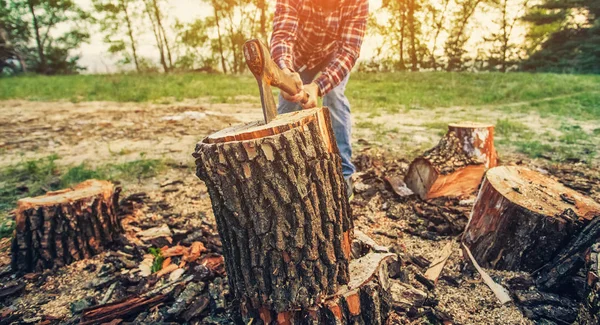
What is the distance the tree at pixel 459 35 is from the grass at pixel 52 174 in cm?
2489

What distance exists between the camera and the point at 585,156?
4910 mm

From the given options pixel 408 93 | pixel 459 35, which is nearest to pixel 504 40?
pixel 459 35

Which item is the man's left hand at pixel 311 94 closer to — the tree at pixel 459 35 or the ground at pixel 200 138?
the ground at pixel 200 138

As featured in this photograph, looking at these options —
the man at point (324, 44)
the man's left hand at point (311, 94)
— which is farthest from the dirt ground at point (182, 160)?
the man's left hand at point (311, 94)

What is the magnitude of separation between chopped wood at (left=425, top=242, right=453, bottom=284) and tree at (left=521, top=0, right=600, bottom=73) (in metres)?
25.7

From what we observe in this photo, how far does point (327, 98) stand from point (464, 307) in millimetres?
2027

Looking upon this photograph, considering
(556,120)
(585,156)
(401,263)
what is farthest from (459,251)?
(556,120)

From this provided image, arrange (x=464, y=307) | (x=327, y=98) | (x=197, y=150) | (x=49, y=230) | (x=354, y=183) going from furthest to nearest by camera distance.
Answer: (x=354, y=183) → (x=327, y=98) → (x=49, y=230) → (x=464, y=307) → (x=197, y=150)

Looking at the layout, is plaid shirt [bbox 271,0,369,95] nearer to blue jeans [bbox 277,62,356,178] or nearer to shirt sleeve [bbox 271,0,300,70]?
shirt sleeve [bbox 271,0,300,70]

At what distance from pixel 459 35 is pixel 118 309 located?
96.0 ft

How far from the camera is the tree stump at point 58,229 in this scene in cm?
269

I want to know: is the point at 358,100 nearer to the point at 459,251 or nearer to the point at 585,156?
the point at 585,156

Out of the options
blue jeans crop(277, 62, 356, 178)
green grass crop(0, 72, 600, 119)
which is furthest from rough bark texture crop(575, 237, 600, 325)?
green grass crop(0, 72, 600, 119)

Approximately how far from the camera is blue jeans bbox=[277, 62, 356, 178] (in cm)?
332
